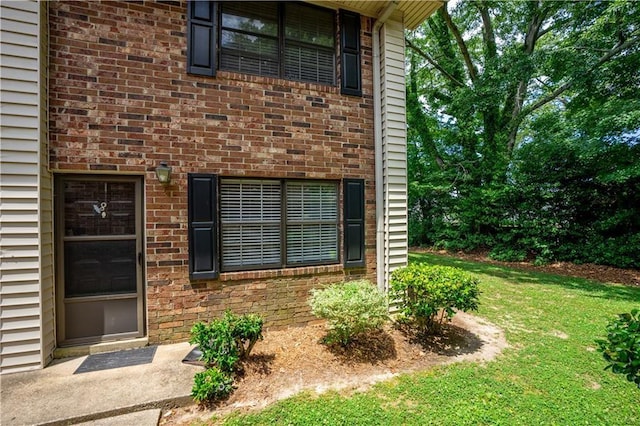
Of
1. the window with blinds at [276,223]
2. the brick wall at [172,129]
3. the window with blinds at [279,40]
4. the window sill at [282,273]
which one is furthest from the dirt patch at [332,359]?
the window with blinds at [279,40]

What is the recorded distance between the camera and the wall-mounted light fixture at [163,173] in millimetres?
3469

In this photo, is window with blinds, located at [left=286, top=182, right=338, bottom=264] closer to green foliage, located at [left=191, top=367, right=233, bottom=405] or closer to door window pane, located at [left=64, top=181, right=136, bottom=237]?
green foliage, located at [left=191, top=367, right=233, bottom=405]

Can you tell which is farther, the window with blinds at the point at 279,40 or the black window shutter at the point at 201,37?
the window with blinds at the point at 279,40

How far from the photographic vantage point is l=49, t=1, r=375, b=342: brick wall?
3.35 metres

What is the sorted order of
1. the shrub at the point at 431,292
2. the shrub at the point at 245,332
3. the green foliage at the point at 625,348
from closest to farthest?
1. the green foliage at the point at 625,348
2. the shrub at the point at 245,332
3. the shrub at the point at 431,292

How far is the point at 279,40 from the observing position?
422 cm

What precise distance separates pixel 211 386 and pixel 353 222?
2.80 meters

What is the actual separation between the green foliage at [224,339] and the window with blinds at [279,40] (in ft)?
11.1

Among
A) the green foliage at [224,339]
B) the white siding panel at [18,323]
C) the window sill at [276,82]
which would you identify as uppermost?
the window sill at [276,82]

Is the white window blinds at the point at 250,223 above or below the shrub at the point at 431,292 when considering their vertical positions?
above

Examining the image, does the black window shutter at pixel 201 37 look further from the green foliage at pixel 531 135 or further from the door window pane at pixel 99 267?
the green foliage at pixel 531 135

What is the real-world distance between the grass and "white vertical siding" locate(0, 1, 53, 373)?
251 centimetres

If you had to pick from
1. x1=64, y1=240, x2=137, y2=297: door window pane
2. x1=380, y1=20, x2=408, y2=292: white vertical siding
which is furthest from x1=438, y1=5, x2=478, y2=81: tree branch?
x1=64, y1=240, x2=137, y2=297: door window pane

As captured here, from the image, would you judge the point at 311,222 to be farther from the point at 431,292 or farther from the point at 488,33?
the point at 488,33
